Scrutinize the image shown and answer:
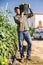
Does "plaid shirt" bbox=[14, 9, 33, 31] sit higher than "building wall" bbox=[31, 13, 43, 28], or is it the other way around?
"plaid shirt" bbox=[14, 9, 33, 31]

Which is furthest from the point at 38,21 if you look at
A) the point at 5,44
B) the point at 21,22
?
the point at 5,44

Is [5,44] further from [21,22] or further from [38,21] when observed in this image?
[38,21]

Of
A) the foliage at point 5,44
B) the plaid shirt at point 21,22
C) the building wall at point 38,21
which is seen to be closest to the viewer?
the foliage at point 5,44

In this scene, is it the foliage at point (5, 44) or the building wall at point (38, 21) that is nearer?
the foliage at point (5, 44)

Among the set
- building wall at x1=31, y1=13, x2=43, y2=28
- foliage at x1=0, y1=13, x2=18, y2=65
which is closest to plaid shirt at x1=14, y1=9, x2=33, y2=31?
foliage at x1=0, y1=13, x2=18, y2=65

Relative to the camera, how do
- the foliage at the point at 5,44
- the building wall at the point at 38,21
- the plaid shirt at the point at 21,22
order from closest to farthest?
the foliage at the point at 5,44 → the plaid shirt at the point at 21,22 → the building wall at the point at 38,21

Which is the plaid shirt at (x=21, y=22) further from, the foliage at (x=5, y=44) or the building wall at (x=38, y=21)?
the building wall at (x=38, y=21)

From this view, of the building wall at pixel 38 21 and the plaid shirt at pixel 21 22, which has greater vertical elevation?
the plaid shirt at pixel 21 22

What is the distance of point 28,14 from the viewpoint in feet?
22.8

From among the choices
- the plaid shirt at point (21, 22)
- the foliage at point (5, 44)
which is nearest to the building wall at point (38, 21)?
the foliage at point (5, 44)

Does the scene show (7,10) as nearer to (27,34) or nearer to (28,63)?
(27,34)

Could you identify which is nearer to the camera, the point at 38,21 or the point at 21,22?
the point at 21,22

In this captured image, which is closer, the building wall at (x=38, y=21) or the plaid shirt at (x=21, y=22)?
the plaid shirt at (x=21, y=22)

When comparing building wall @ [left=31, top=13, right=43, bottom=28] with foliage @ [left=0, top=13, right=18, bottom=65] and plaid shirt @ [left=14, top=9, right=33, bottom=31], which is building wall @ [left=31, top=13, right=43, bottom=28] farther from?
plaid shirt @ [left=14, top=9, right=33, bottom=31]
